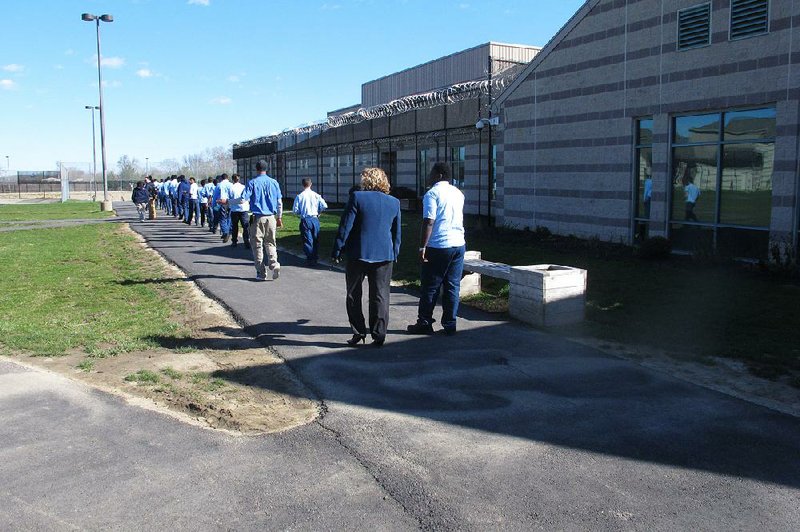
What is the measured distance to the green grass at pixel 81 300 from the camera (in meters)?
7.69

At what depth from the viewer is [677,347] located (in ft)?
23.8

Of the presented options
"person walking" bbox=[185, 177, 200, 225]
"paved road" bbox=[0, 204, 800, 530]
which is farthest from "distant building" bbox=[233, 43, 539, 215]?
"paved road" bbox=[0, 204, 800, 530]

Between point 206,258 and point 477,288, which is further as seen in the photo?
point 206,258

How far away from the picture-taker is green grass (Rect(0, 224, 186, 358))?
7.69 metres

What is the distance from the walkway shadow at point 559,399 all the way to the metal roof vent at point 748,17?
8.63 meters

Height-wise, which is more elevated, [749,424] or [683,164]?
[683,164]

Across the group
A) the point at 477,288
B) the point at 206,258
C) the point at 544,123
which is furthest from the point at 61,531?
the point at 544,123

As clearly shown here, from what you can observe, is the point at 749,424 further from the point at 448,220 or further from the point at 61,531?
the point at 61,531

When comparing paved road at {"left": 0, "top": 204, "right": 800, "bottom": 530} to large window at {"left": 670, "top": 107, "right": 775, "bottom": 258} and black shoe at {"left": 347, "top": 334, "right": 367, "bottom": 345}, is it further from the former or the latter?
large window at {"left": 670, "top": 107, "right": 775, "bottom": 258}

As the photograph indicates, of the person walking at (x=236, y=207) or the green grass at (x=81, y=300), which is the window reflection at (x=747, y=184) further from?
the green grass at (x=81, y=300)

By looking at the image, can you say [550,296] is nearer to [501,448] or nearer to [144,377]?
[501,448]

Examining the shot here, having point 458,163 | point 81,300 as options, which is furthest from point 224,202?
point 458,163

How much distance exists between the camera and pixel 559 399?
5.61 metres

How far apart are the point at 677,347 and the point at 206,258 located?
34.4 feet
